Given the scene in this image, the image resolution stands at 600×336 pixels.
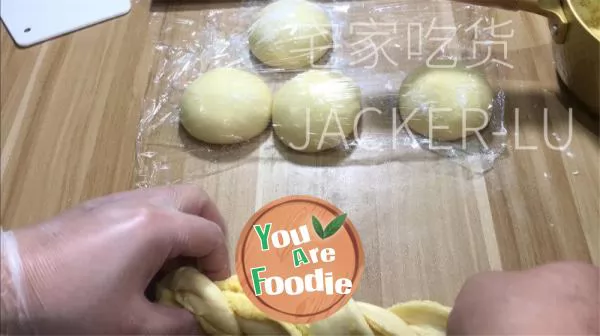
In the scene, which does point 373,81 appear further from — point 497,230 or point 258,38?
point 497,230

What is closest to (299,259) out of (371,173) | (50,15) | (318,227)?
(318,227)

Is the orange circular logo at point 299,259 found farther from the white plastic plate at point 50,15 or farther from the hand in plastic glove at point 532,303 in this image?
the white plastic plate at point 50,15

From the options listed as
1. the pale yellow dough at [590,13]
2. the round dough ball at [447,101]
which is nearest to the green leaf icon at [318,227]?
the round dough ball at [447,101]

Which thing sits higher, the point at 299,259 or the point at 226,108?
the point at 226,108

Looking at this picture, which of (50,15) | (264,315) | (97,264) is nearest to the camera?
(97,264)

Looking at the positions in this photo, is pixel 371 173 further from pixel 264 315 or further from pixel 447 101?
pixel 264 315

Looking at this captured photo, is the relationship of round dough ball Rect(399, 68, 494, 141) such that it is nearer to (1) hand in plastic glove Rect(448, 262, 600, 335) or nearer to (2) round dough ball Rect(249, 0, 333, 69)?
(2) round dough ball Rect(249, 0, 333, 69)
